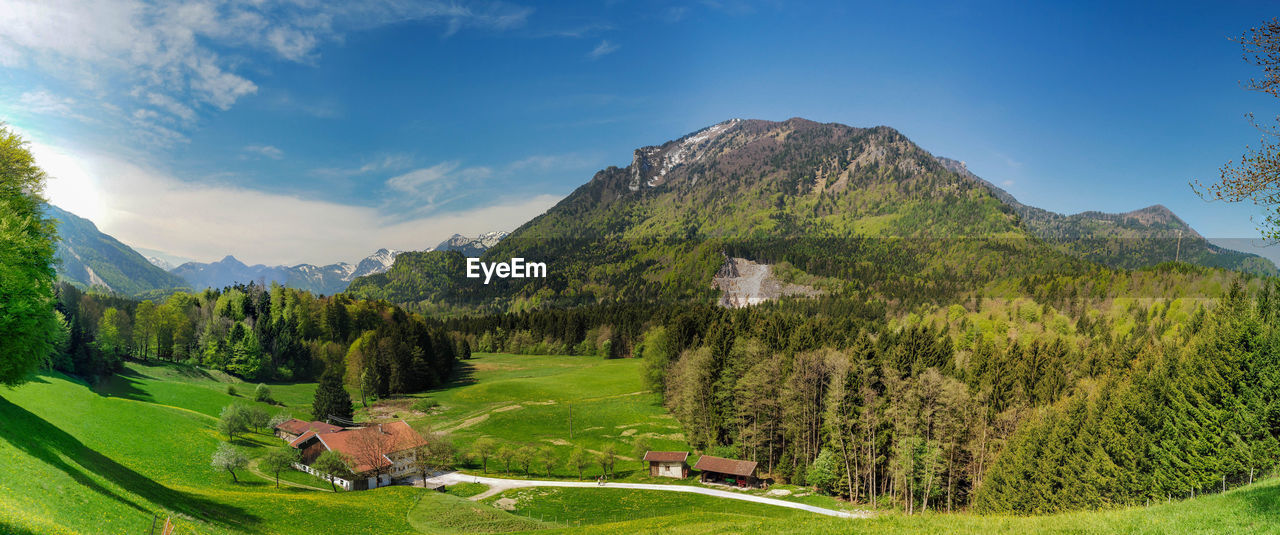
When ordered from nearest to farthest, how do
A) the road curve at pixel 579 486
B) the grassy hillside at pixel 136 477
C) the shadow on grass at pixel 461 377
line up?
the grassy hillside at pixel 136 477
the road curve at pixel 579 486
the shadow on grass at pixel 461 377

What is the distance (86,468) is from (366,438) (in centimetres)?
4179

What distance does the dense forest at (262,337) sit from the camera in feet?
277

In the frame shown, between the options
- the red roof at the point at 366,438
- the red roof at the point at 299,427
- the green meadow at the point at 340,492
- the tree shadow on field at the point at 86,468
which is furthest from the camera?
Result: the red roof at the point at 299,427

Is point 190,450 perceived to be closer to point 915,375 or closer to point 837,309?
point 915,375

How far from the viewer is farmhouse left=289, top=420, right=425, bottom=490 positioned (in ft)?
198

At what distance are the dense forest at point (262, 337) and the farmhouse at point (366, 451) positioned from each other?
33.1 metres

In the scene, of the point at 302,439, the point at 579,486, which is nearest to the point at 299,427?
the point at 302,439

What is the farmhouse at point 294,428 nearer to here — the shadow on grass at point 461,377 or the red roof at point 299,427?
the red roof at point 299,427

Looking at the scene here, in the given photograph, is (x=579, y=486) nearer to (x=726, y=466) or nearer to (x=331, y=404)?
(x=726, y=466)

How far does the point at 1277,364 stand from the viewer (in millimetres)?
33062

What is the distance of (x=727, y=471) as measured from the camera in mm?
65625

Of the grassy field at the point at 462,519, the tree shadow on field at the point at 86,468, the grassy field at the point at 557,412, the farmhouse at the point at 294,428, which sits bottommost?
the grassy field at the point at 557,412

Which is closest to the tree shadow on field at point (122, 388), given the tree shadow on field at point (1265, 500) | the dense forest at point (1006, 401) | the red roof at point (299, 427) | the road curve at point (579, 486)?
the red roof at point (299, 427)

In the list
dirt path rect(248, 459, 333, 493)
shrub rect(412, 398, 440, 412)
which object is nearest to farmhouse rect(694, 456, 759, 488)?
dirt path rect(248, 459, 333, 493)
